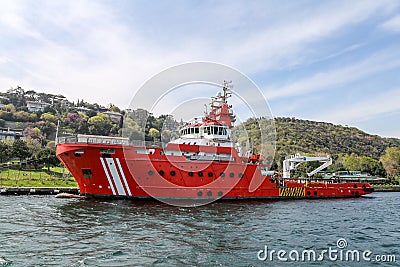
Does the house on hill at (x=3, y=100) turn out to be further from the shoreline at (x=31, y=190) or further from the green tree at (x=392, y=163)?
the green tree at (x=392, y=163)

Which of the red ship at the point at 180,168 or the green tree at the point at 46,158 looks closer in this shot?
the red ship at the point at 180,168

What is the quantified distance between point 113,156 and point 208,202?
24.4 feet

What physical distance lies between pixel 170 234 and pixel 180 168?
391 inches

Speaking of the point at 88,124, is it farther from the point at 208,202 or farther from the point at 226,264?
the point at 226,264

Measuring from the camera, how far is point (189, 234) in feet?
40.0

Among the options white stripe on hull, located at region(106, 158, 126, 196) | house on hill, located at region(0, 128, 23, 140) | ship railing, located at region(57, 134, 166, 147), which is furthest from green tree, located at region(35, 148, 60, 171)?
house on hill, located at region(0, 128, 23, 140)

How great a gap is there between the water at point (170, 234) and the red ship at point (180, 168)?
1.78 meters

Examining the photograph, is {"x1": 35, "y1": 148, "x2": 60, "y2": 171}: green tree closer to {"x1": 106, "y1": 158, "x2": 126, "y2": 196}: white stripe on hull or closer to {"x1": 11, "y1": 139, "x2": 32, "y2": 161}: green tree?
{"x1": 11, "y1": 139, "x2": 32, "y2": 161}: green tree

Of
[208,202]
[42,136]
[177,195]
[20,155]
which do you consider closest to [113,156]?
[177,195]

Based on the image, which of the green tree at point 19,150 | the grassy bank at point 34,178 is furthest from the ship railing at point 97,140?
the green tree at point 19,150

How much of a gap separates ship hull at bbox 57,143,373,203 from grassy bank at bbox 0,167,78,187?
11006 mm

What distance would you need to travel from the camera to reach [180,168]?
2192 centimetres

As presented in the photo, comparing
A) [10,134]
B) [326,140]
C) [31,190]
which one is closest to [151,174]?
[31,190]

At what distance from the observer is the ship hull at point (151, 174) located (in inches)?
789
